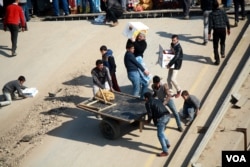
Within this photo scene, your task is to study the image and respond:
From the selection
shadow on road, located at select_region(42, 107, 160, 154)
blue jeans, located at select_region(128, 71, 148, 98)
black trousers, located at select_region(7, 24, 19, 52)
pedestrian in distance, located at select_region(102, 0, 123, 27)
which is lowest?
shadow on road, located at select_region(42, 107, 160, 154)

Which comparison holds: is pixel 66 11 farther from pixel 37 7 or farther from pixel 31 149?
pixel 31 149

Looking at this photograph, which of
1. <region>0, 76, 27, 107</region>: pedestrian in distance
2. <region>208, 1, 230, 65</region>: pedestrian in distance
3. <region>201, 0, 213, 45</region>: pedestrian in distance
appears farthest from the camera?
<region>201, 0, 213, 45</region>: pedestrian in distance

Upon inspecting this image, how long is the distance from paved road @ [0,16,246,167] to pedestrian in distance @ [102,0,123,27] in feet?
1.05

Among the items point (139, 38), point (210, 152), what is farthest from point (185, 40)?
point (210, 152)

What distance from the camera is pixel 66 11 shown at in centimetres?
2209

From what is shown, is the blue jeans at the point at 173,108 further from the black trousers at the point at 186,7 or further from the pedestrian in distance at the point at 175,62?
the black trousers at the point at 186,7

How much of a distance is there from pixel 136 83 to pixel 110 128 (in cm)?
172

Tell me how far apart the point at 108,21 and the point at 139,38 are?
5.97 meters

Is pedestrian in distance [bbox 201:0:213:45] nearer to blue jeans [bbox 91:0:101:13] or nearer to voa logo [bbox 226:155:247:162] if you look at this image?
blue jeans [bbox 91:0:101:13]

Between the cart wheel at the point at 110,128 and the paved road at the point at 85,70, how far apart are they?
18cm

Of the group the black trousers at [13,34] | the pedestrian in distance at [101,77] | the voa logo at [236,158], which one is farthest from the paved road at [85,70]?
the voa logo at [236,158]

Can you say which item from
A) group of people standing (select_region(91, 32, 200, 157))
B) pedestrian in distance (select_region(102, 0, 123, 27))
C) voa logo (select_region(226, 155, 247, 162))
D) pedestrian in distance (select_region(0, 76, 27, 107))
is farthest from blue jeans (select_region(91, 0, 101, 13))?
voa logo (select_region(226, 155, 247, 162))

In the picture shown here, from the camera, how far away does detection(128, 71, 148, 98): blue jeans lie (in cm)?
1434

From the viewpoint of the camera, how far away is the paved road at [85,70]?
42.8ft
